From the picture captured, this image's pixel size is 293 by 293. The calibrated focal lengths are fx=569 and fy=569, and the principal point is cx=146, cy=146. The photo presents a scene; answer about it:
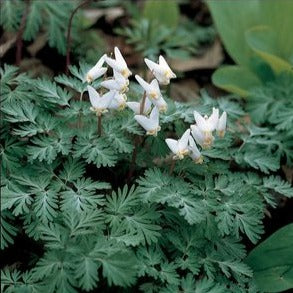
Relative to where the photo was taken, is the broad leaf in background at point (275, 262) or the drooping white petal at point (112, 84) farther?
the broad leaf in background at point (275, 262)

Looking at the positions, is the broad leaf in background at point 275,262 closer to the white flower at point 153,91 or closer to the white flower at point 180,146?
the white flower at point 180,146

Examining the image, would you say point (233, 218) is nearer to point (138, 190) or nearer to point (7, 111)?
point (138, 190)

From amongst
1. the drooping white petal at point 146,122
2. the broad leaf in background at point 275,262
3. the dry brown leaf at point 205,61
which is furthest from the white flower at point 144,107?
the dry brown leaf at point 205,61

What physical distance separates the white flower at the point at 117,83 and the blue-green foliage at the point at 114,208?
0.70 feet

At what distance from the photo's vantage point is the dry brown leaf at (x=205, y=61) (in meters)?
4.80

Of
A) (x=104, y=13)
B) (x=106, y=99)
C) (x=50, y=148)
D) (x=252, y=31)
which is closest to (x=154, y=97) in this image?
(x=106, y=99)

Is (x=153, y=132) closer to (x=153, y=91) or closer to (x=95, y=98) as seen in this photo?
(x=153, y=91)

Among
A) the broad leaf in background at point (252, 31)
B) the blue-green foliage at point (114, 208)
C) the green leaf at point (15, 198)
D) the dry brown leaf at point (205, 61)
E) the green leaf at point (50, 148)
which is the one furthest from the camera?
the dry brown leaf at point (205, 61)

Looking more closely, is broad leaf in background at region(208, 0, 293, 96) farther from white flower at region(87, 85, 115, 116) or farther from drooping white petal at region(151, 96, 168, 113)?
white flower at region(87, 85, 115, 116)

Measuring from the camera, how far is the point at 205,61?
16.3 feet

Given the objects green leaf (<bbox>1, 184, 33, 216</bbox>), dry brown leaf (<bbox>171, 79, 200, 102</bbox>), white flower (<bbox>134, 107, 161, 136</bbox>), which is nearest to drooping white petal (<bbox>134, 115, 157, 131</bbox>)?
white flower (<bbox>134, 107, 161, 136</bbox>)

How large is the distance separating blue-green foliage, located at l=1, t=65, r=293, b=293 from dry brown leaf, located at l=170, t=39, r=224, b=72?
6.02ft

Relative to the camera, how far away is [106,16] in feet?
16.5

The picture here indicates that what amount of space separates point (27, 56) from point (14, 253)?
197 cm
